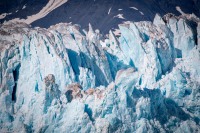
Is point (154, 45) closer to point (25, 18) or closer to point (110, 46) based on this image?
point (110, 46)

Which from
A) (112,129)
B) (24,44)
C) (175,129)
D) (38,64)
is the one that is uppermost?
(24,44)

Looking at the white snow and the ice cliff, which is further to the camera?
the white snow

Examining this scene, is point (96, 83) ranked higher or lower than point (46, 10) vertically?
lower

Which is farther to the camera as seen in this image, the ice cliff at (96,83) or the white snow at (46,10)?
the white snow at (46,10)

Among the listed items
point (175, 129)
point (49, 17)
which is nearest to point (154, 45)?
point (175, 129)

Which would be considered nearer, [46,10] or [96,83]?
[96,83]

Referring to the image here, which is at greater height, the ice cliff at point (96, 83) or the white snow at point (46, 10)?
the white snow at point (46, 10)

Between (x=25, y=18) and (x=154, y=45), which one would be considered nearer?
(x=154, y=45)

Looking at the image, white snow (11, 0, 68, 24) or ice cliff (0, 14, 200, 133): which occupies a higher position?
white snow (11, 0, 68, 24)
